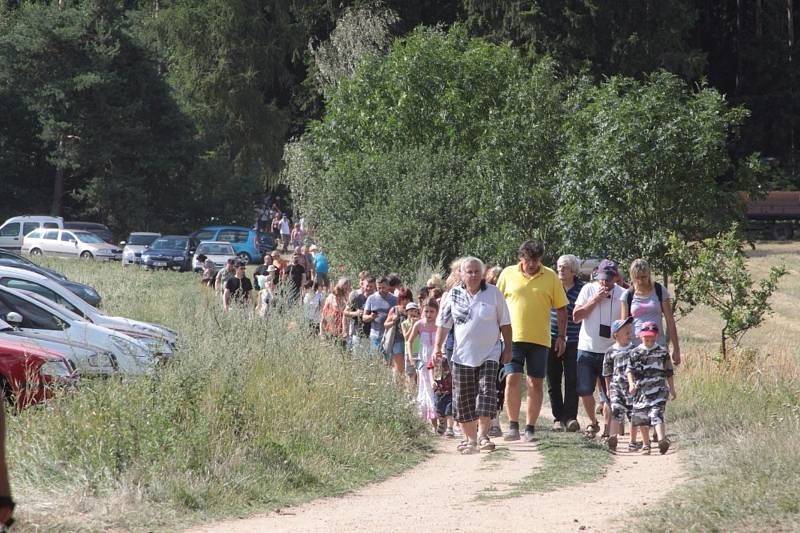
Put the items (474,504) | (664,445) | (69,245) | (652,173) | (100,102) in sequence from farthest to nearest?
(100,102) → (69,245) → (652,173) → (664,445) → (474,504)

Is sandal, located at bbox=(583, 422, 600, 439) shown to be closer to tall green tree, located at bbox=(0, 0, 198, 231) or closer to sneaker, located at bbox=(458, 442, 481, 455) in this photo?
sneaker, located at bbox=(458, 442, 481, 455)

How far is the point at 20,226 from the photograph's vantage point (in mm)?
51844

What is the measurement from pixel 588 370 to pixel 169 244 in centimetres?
3543

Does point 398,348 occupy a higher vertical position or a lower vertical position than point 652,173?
lower

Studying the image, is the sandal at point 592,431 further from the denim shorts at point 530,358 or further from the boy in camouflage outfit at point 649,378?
the boy in camouflage outfit at point 649,378

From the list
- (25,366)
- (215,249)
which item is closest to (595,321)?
(25,366)

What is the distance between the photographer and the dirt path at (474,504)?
8.26 m

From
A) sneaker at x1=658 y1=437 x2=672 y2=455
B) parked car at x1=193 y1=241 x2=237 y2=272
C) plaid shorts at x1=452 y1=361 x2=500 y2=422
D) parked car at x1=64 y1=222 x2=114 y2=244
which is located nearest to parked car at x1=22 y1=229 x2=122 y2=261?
parked car at x1=64 y1=222 x2=114 y2=244

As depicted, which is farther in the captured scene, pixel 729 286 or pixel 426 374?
pixel 729 286

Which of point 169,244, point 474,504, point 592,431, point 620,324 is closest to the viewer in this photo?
point 474,504

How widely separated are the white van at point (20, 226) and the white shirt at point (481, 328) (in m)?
42.5

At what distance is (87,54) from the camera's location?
185 ft

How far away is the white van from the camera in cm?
5141

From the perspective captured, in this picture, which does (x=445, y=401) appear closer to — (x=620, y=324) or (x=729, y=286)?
(x=620, y=324)
